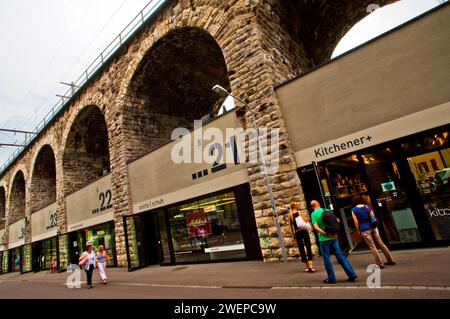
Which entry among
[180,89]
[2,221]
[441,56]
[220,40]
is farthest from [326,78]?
[2,221]

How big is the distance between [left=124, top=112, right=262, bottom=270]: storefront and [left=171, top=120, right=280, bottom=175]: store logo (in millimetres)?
39

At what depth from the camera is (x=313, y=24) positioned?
39.3ft

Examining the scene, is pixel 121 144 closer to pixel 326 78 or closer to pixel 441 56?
pixel 326 78

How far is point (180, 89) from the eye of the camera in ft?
52.1

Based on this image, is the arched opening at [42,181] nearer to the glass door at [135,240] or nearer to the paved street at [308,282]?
the glass door at [135,240]

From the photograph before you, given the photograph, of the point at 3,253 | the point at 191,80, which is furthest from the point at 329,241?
the point at 3,253

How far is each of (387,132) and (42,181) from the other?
29080 millimetres

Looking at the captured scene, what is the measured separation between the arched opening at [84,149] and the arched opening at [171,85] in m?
5.17

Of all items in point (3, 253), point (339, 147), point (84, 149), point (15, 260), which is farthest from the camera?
point (3, 253)

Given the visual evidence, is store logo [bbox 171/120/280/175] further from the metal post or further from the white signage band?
the white signage band

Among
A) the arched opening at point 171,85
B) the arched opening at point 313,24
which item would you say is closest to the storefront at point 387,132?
the arched opening at point 313,24

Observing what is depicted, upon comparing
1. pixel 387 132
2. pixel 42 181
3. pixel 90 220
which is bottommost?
pixel 387 132

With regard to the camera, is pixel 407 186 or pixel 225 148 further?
pixel 225 148

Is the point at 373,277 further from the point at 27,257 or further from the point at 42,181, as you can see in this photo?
the point at 27,257
